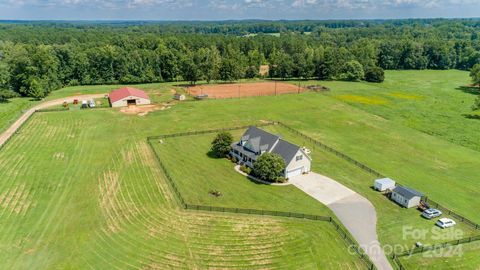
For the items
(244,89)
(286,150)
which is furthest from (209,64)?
(286,150)

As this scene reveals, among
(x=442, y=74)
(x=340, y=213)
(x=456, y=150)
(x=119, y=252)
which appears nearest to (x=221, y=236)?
(x=119, y=252)

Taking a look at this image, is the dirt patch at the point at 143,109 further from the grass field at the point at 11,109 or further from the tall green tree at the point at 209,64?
the tall green tree at the point at 209,64

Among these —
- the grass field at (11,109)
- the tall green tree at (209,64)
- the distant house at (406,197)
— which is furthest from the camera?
the tall green tree at (209,64)

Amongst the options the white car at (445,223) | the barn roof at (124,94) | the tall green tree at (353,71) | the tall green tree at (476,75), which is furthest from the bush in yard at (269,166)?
the tall green tree at (476,75)

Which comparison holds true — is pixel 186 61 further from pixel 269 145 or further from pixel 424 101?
pixel 424 101

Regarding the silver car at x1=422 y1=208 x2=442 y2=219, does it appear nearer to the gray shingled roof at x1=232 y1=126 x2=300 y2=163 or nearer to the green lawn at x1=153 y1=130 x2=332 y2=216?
the green lawn at x1=153 y1=130 x2=332 y2=216

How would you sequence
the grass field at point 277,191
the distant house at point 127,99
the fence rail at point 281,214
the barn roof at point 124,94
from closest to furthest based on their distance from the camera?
1. the fence rail at point 281,214
2. the grass field at point 277,191
3. the distant house at point 127,99
4. the barn roof at point 124,94
